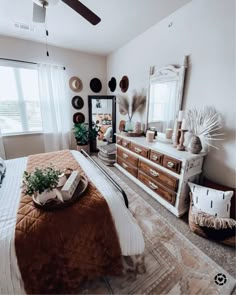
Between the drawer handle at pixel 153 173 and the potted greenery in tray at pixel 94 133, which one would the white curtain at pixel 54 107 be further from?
the drawer handle at pixel 153 173


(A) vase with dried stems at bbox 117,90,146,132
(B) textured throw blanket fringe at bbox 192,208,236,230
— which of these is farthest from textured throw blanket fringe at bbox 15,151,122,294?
(A) vase with dried stems at bbox 117,90,146,132

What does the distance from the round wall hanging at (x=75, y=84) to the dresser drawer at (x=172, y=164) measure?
9.56 ft

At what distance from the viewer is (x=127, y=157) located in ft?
9.41

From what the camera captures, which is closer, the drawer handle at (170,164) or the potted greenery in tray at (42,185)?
the potted greenery in tray at (42,185)

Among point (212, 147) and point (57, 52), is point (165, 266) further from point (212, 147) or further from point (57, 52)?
point (57, 52)

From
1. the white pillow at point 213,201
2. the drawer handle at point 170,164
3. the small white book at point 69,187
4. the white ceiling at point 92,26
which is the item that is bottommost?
the white pillow at point 213,201

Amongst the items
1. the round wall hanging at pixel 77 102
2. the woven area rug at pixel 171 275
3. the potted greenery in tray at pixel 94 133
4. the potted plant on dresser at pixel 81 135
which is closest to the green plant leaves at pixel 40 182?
the woven area rug at pixel 171 275

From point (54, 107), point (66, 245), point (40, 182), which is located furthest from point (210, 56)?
point (54, 107)

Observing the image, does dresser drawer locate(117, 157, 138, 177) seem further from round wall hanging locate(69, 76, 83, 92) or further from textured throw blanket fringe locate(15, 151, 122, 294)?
round wall hanging locate(69, 76, 83, 92)

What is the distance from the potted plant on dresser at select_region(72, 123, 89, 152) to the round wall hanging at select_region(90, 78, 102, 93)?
1020 millimetres

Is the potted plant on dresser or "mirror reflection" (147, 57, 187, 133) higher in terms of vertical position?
"mirror reflection" (147, 57, 187, 133)

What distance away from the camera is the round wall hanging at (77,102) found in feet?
12.7

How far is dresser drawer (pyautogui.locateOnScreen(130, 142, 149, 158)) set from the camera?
93.1 inches

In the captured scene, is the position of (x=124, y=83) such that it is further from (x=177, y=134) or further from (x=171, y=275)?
(x=171, y=275)
